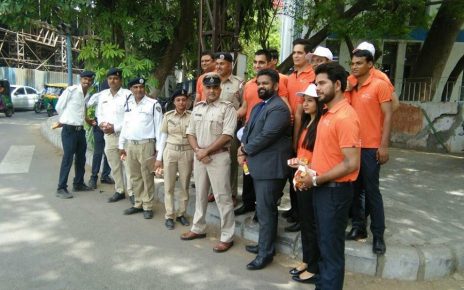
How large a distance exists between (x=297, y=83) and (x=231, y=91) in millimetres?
967

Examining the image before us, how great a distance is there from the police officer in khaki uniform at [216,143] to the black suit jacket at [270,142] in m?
0.38

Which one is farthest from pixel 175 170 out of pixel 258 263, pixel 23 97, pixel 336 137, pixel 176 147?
pixel 23 97

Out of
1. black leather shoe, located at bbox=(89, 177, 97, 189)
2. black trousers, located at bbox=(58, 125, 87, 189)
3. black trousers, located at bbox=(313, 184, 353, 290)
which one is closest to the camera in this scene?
black trousers, located at bbox=(313, 184, 353, 290)

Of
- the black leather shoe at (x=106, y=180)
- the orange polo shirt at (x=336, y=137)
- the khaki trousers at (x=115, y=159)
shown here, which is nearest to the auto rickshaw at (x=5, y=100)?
the black leather shoe at (x=106, y=180)

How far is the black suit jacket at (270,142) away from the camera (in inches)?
147

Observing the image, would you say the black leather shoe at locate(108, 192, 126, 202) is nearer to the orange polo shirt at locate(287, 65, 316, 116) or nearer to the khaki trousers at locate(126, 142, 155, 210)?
the khaki trousers at locate(126, 142, 155, 210)

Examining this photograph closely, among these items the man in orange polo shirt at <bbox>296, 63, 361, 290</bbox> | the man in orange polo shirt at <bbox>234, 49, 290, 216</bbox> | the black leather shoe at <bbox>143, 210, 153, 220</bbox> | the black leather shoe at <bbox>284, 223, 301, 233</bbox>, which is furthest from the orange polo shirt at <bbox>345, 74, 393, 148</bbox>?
the black leather shoe at <bbox>143, 210, 153, 220</bbox>

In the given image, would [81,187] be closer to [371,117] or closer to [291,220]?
[291,220]

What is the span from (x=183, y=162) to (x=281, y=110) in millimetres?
1587

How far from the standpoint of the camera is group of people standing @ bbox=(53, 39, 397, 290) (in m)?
2.99

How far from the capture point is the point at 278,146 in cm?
382

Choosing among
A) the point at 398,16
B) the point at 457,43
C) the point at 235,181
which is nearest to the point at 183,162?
the point at 235,181

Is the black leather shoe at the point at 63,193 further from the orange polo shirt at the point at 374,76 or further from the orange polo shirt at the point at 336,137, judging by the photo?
the orange polo shirt at the point at 374,76

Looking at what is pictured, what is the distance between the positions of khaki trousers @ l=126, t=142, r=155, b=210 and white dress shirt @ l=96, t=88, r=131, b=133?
0.66 metres
